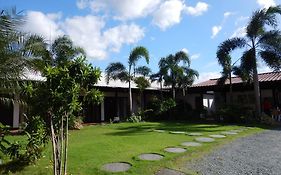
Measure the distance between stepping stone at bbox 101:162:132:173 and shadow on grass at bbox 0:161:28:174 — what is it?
6.35 feet

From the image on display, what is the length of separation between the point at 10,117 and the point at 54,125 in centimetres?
1270

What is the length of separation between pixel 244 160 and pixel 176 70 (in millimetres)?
14537

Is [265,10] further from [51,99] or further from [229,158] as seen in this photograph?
[51,99]

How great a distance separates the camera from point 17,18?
764 centimetres

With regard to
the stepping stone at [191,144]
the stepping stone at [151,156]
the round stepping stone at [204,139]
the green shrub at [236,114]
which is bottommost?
the stepping stone at [151,156]

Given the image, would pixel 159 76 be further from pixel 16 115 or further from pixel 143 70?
pixel 16 115

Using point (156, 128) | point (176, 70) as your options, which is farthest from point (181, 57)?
point (156, 128)

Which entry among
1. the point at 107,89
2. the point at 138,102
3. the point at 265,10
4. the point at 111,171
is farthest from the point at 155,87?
the point at 111,171

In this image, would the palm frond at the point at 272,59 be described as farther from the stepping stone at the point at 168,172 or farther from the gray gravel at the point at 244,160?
the stepping stone at the point at 168,172

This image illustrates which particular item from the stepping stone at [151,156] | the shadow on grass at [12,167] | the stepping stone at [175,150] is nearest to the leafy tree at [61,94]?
the shadow on grass at [12,167]

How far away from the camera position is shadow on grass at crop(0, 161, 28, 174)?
685 cm

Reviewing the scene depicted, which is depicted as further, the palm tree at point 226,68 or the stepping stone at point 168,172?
the palm tree at point 226,68

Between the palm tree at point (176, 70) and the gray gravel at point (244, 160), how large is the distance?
11.8 meters

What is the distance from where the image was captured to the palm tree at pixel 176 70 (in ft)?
73.3
